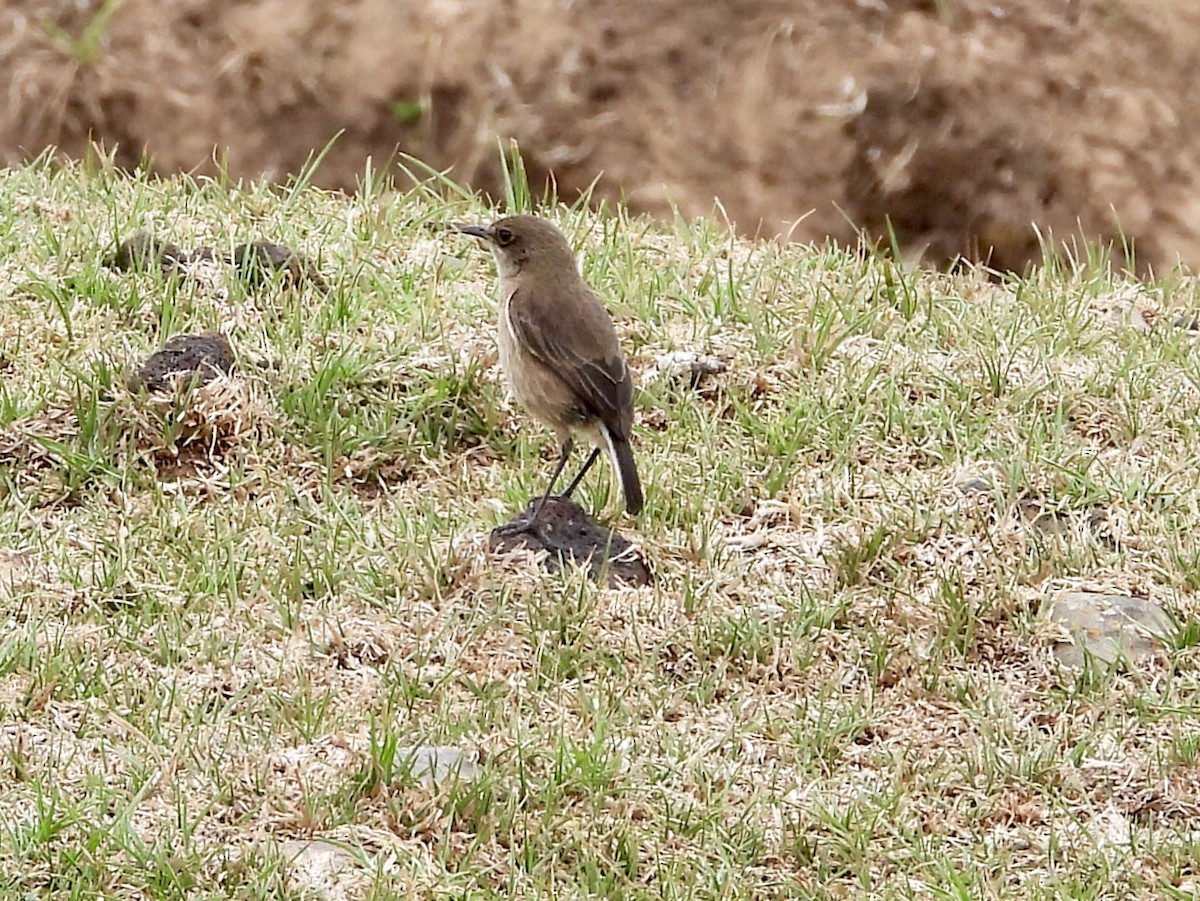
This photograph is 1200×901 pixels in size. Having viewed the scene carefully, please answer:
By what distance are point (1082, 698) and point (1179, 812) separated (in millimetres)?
473

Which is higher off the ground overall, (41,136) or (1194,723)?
(1194,723)

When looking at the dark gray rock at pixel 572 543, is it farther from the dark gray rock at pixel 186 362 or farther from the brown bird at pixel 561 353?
the dark gray rock at pixel 186 362

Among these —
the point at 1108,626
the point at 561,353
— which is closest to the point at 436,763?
the point at 561,353

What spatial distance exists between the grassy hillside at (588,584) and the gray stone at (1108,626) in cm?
6

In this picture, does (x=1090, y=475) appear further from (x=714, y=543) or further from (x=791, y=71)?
(x=791, y=71)

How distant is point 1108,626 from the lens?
5301mm

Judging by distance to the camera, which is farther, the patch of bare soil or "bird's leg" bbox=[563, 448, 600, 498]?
the patch of bare soil

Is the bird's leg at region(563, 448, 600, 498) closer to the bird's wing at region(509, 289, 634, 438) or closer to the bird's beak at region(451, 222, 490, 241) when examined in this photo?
the bird's wing at region(509, 289, 634, 438)

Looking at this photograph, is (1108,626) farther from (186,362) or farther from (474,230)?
(186,362)

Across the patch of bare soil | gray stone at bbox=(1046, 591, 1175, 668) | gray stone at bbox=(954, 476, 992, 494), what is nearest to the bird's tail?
gray stone at bbox=(954, 476, 992, 494)

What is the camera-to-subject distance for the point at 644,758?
15.7 ft

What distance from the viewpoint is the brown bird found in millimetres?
5562

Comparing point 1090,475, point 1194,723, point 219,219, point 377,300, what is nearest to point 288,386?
point 377,300

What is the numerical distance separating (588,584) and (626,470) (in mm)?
352
